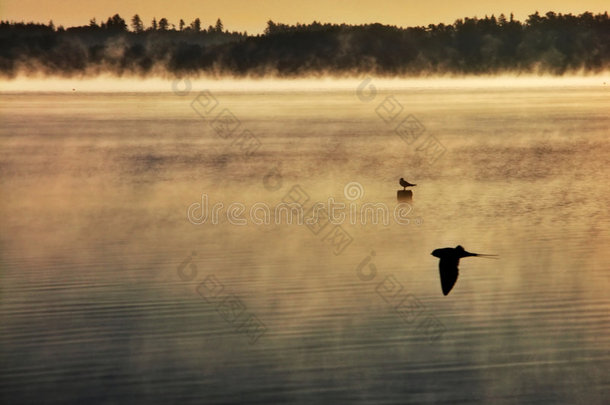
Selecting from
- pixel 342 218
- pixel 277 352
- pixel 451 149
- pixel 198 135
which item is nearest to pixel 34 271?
pixel 277 352

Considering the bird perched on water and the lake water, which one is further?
the bird perched on water

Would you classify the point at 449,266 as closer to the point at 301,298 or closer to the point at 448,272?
the point at 448,272

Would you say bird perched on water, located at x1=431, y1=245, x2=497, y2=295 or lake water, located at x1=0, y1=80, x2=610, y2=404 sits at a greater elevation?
bird perched on water, located at x1=431, y1=245, x2=497, y2=295

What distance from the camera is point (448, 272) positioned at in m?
18.2

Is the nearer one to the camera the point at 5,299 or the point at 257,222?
the point at 5,299

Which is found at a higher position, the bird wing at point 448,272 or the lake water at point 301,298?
the bird wing at point 448,272

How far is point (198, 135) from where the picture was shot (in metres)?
99.2

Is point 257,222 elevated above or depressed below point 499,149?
above

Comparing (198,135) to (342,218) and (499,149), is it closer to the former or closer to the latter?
(499,149)

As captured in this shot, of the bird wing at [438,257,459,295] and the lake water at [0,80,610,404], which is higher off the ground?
the bird wing at [438,257,459,295]

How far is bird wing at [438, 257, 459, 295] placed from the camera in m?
17.9

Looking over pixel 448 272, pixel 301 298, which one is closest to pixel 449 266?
pixel 448 272

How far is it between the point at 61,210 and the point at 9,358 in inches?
762

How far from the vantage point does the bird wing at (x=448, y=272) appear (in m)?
17.9
